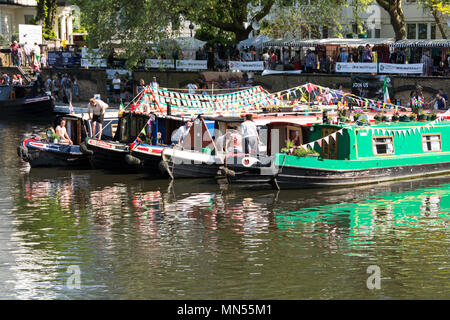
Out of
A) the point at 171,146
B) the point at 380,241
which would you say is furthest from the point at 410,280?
the point at 171,146

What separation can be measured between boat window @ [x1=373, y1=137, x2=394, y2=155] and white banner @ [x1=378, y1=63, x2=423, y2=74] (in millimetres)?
14742

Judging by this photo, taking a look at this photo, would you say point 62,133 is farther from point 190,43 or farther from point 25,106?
point 190,43

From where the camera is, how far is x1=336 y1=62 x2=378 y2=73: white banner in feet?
138

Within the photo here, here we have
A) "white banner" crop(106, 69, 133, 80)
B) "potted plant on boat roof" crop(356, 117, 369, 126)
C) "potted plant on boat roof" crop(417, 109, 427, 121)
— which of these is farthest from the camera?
"white banner" crop(106, 69, 133, 80)

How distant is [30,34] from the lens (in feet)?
204

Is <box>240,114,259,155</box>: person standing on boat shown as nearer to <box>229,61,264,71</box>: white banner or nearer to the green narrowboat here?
the green narrowboat

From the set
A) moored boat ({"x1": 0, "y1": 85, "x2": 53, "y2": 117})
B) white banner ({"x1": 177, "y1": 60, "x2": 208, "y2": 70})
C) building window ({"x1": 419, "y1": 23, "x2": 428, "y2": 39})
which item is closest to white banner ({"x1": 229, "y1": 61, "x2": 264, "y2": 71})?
white banner ({"x1": 177, "y1": 60, "x2": 208, "y2": 70})

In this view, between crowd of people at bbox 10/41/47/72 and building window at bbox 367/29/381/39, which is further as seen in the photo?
building window at bbox 367/29/381/39

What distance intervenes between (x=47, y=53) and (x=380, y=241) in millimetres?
44125

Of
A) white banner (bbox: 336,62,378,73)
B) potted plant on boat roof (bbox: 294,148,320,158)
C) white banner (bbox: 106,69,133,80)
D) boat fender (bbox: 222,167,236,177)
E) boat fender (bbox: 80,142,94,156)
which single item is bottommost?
boat fender (bbox: 222,167,236,177)

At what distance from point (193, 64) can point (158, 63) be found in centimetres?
226

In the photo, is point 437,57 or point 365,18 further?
point 365,18
